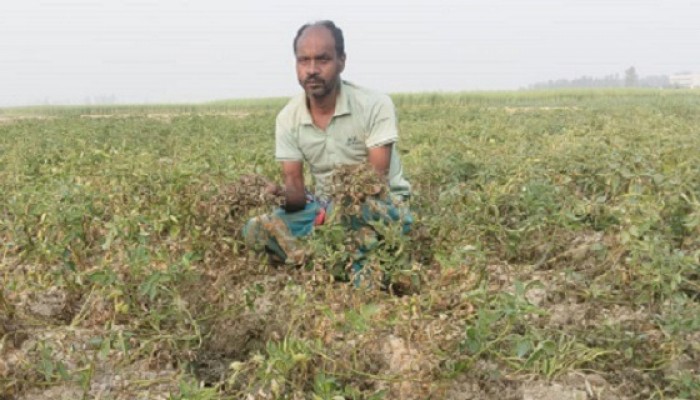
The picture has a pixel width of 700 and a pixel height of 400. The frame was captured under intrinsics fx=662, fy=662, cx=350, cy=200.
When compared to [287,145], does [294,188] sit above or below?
below

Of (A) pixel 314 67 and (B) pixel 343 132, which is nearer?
(A) pixel 314 67

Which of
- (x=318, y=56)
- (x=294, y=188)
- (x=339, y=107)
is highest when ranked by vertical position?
(x=318, y=56)

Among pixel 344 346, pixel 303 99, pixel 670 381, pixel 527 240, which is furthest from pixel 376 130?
pixel 670 381

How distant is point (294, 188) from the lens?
10.9 ft

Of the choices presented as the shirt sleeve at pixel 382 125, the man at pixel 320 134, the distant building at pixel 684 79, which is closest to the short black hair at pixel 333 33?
the man at pixel 320 134

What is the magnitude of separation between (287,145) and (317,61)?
519mm

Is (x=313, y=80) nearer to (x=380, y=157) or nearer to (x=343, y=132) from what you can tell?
(x=343, y=132)

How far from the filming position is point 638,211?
305cm

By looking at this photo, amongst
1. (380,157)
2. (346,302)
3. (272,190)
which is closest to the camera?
(346,302)

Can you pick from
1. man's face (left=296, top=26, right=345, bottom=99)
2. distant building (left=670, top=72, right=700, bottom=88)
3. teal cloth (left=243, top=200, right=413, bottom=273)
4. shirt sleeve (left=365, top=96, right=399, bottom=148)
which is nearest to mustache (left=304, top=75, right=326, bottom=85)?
man's face (left=296, top=26, right=345, bottom=99)

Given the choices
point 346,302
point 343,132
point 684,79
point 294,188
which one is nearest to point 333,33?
point 343,132

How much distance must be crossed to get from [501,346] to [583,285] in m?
0.72

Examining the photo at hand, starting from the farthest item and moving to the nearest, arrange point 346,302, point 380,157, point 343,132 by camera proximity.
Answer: point 343,132
point 380,157
point 346,302

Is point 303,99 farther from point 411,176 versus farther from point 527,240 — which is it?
point 411,176
